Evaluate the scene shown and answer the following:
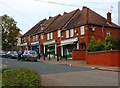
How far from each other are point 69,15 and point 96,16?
6.74m

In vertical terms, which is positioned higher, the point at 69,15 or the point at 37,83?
the point at 69,15

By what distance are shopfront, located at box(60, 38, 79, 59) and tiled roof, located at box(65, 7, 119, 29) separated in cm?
254

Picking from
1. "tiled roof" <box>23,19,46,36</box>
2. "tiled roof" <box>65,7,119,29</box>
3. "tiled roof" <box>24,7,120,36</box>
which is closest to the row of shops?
"tiled roof" <box>24,7,120,36</box>

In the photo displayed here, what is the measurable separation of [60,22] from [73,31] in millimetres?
8180

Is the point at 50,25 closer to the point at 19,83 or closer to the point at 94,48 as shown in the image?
the point at 94,48

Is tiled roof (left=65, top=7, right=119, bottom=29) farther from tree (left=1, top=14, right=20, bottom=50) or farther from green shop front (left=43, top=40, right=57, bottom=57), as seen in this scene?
tree (left=1, top=14, right=20, bottom=50)

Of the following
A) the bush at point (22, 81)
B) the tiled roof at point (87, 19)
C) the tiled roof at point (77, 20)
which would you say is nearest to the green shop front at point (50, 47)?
A: the tiled roof at point (77, 20)

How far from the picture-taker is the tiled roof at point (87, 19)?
49.9 m

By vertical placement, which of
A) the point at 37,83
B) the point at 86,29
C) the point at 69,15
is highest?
the point at 69,15

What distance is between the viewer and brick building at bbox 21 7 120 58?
4928 centimetres

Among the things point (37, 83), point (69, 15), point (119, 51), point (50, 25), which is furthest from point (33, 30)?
point (37, 83)

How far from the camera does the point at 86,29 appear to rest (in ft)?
158

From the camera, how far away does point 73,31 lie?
51.4m

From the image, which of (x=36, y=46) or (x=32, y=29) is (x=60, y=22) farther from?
(x=32, y=29)
